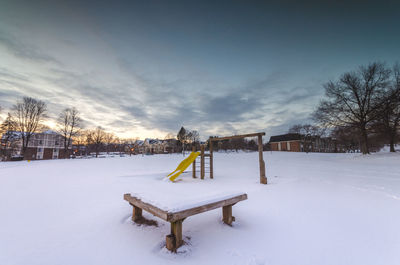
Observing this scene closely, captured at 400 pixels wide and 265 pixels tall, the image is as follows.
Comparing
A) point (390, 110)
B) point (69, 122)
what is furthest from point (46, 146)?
point (390, 110)

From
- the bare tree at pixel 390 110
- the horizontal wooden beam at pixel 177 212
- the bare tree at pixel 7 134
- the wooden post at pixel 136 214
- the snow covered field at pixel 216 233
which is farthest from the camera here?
the bare tree at pixel 7 134

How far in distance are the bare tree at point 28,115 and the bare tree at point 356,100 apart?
39730 millimetres

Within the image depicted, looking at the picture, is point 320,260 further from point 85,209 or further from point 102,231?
point 85,209

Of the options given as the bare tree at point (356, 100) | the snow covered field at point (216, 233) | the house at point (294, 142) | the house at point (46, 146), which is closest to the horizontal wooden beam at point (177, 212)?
the snow covered field at point (216, 233)

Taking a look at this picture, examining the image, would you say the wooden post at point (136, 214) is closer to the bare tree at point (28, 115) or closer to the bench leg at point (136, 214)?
the bench leg at point (136, 214)

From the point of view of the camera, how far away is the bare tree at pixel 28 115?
25.1 meters

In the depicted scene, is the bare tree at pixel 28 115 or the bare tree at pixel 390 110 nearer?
the bare tree at pixel 390 110

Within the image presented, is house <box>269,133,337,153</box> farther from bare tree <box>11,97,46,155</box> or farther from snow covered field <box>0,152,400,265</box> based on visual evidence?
bare tree <box>11,97,46,155</box>

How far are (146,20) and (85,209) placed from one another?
1081cm

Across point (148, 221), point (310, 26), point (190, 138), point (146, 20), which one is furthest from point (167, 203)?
point (190, 138)

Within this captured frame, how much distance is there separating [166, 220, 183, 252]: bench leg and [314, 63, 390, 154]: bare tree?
69.5ft

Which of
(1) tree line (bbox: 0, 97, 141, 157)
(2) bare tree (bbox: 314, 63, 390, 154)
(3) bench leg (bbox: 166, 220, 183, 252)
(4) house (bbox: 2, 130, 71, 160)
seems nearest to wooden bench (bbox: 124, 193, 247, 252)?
(3) bench leg (bbox: 166, 220, 183, 252)

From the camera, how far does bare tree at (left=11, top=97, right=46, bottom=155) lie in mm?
25131

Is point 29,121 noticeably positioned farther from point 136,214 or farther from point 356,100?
point 356,100
